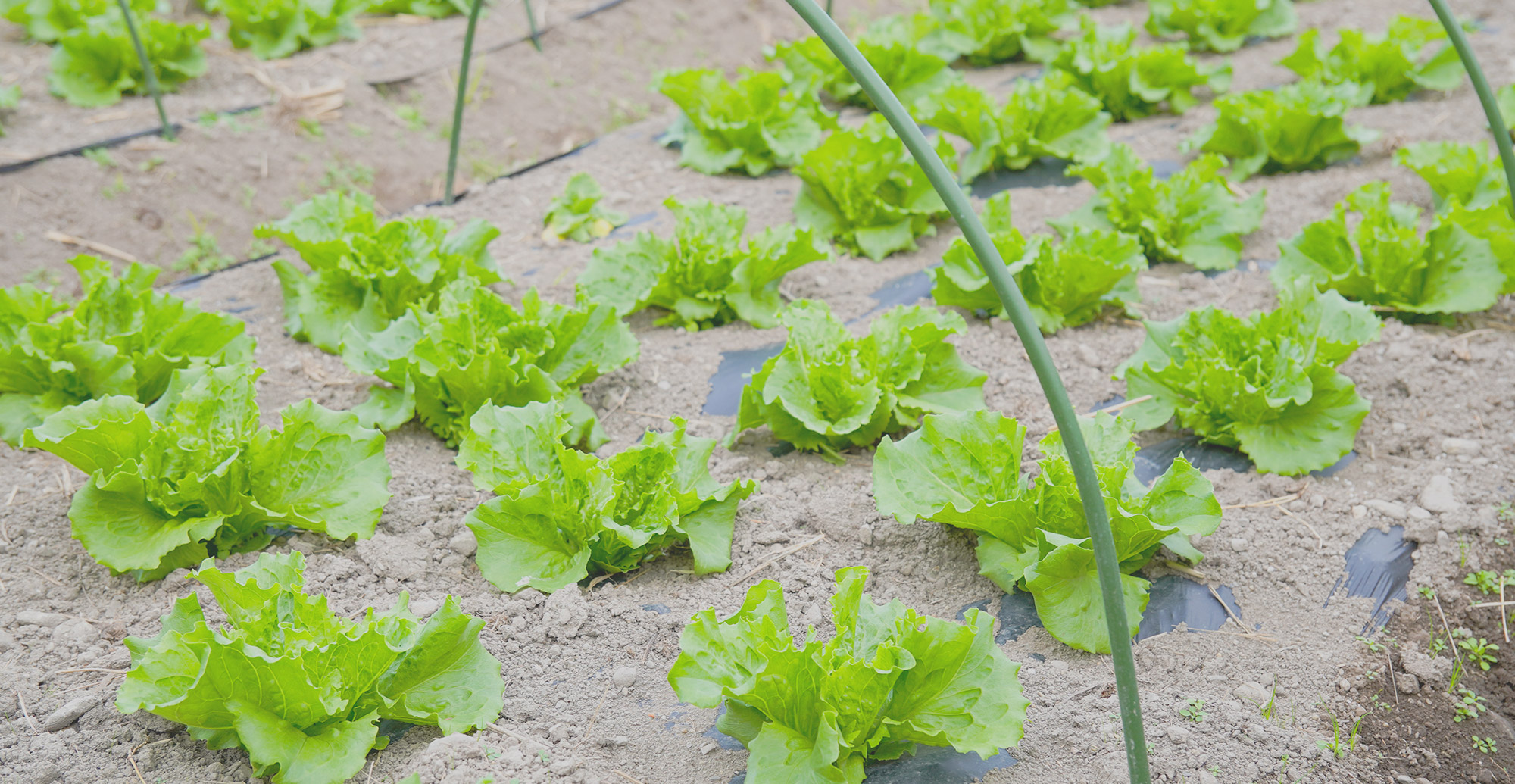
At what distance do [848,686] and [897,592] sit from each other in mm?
710

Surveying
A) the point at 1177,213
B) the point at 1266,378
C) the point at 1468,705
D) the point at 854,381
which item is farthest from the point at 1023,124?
the point at 1468,705

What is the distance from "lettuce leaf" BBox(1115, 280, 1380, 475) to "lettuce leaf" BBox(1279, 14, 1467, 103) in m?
3.18

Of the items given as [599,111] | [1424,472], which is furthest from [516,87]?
[1424,472]

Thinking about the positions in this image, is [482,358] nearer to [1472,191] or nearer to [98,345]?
[98,345]

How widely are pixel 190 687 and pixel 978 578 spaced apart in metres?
1.99

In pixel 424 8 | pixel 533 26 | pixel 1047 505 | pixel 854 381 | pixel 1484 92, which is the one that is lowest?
pixel 424 8

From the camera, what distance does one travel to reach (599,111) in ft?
23.6

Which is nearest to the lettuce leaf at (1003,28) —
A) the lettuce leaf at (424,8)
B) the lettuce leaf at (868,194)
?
the lettuce leaf at (868,194)

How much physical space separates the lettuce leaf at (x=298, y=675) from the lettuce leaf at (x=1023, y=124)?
3.89 metres

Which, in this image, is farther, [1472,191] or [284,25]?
[284,25]

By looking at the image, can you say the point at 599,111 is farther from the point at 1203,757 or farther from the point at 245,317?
the point at 1203,757

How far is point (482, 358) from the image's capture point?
3312 millimetres

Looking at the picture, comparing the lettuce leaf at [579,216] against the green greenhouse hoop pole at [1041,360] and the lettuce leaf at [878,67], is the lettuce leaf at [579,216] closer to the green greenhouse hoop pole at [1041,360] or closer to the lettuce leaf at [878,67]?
the lettuce leaf at [878,67]

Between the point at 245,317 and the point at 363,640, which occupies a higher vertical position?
the point at 363,640
